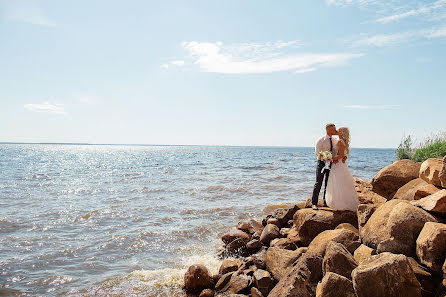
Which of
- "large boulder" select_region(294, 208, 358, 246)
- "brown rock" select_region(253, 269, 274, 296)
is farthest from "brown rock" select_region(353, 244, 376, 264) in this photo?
"large boulder" select_region(294, 208, 358, 246)

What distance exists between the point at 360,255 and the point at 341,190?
3151 millimetres

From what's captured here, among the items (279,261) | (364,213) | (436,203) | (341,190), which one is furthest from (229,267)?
(436,203)

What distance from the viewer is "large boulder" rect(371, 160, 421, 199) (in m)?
8.48

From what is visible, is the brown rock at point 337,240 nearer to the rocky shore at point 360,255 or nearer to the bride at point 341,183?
the rocky shore at point 360,255

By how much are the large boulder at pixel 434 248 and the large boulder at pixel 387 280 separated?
0.61 meters

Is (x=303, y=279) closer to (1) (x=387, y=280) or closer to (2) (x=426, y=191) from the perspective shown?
(1) (x=387, y=280)

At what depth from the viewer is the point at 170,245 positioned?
963 centimetres

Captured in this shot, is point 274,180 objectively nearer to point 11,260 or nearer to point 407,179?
point 407,179

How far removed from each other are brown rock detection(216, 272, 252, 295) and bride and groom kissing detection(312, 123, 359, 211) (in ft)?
10.7

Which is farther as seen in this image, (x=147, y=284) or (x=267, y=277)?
(x=147, y=284)

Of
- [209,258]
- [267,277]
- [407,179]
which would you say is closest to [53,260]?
[209,258]

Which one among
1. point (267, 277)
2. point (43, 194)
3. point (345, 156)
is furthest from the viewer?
point (43, 194)

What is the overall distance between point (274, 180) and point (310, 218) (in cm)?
1502

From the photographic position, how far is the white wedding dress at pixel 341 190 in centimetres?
805
